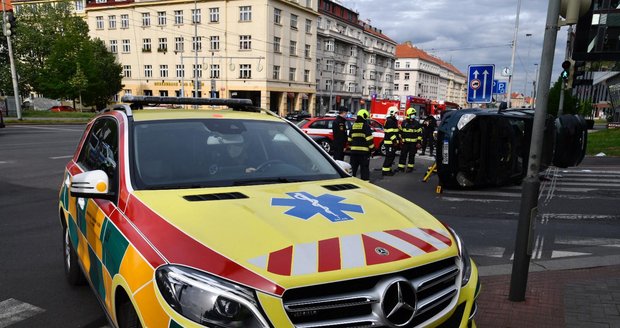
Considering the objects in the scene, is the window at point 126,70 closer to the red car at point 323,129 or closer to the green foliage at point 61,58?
the green foliage at point 61,58

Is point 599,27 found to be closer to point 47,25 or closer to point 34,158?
point 34,158

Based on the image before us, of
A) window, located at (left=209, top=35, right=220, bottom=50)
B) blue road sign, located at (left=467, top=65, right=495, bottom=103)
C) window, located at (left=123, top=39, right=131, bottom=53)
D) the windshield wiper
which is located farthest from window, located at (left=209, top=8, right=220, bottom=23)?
the windshield wiper

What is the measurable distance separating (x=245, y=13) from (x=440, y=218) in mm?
49502

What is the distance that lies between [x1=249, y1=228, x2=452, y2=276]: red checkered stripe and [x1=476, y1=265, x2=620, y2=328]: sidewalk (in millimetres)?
1738

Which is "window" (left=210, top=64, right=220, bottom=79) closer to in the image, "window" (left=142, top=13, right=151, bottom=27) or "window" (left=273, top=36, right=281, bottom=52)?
"window" (left=273, top=36, right=281, bottom=52)

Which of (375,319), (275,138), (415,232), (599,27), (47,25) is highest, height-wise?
(47,25)

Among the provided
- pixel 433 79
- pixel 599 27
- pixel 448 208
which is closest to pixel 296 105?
pixel 599 27

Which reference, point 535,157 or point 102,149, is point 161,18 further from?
point 535,157

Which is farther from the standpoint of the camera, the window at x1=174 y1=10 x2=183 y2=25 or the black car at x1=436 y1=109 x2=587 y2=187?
→ the window at x1=174 y1=10 x2=183 y2=25

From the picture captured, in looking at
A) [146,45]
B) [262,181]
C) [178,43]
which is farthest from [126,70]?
[262,181]

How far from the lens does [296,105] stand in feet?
193

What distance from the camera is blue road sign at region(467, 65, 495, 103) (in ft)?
40.7

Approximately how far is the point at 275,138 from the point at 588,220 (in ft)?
20.8

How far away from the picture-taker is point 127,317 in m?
2.26
